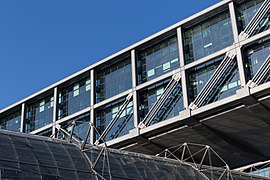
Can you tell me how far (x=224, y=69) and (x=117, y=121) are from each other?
594 inches

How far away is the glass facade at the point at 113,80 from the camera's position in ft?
208

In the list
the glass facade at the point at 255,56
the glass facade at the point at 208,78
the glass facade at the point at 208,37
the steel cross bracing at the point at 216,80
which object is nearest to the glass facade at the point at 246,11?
the glass facade at the point at 208,37

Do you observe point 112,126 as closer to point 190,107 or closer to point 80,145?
point 190,107

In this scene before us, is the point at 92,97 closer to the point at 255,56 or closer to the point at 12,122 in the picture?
the point at 12,122

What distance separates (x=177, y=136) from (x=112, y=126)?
27.3 feet

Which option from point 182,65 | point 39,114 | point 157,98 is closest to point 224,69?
point 182,65

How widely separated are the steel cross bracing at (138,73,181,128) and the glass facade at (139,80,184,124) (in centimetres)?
26

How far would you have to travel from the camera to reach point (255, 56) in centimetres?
5294

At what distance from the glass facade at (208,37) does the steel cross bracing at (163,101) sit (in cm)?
267

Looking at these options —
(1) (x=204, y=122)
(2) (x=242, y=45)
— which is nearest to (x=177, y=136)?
(1) (x=204, y=122)

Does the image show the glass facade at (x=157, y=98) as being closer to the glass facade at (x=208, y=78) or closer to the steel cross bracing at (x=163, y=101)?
the steel cross bracing at (x=163, y=101)

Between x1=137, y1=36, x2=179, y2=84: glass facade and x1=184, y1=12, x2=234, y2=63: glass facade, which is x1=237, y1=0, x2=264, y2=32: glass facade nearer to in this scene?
→ x1=184, y1=12, x2=234, y2=63: glass facade

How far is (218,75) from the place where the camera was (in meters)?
54.1

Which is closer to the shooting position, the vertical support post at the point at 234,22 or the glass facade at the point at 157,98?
the vertical support post at the point at 234,22
